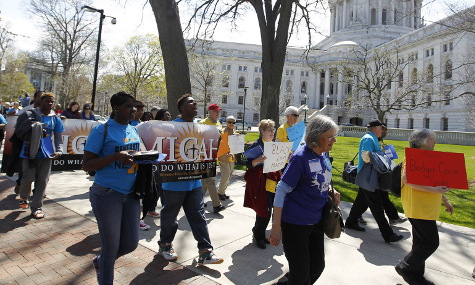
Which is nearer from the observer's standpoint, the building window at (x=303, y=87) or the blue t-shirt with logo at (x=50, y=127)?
the blue t-shirt with logo at (x=50, y=127)

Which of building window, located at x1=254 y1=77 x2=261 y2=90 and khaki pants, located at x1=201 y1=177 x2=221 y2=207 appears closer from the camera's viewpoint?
khaki pants, located at x1=201 y1=177 x2=221 y2=207

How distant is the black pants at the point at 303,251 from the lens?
9.06 feet

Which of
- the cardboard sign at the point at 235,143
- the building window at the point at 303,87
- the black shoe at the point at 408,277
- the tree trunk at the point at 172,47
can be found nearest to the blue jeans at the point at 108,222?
the cardboard sign at the point at 235,143

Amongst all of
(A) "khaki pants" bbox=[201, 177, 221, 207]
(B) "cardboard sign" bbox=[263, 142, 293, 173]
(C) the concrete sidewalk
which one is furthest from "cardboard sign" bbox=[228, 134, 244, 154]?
(B) "cardboard sign" bbox=[263, 142, 293, 173]

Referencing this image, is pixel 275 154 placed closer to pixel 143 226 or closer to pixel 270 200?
pixel 270 200

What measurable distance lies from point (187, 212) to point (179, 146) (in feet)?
2.78

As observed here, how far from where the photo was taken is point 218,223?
18.7ft

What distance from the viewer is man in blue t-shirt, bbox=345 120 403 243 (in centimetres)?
504

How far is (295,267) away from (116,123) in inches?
84.4

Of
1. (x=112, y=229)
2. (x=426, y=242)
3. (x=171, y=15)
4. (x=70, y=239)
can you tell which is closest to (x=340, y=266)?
(x=426, y=242)

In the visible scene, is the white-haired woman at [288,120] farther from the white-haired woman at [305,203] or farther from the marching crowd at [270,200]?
the white-haired woman at [305,203]

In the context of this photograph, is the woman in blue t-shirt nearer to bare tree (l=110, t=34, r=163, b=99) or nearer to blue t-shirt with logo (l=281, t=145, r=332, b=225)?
blue t-shirt with logo (l=281, t=145, r=332, b=225)

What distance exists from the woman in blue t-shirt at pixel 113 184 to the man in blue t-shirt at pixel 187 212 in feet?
2.71

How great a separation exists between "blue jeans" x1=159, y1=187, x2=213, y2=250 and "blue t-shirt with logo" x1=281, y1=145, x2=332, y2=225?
1421mm
